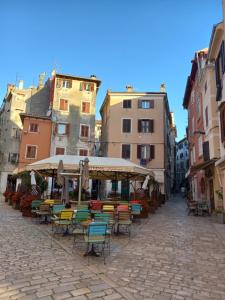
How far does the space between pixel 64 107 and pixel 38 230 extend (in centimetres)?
2504

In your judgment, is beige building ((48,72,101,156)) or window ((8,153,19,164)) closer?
beige building ((48,72,101,156))

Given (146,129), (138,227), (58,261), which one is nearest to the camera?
(58,261)

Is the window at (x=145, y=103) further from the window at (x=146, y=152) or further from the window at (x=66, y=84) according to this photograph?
the window at (x=66, y=84)

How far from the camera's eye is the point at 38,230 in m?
10.1

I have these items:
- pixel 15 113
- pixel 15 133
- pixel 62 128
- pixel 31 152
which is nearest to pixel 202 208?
pixel 62 128

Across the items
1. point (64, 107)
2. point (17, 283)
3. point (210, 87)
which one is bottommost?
point (17, 283)

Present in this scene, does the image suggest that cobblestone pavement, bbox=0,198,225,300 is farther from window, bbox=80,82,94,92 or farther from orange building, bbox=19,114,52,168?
window, bbox=80,82,94,92

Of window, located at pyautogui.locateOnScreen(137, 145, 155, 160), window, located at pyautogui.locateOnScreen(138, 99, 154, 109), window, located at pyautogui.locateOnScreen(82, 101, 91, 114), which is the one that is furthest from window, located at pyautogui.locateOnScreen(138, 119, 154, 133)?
window, located at pyautogui.locateOnScreen(82, 101, 91, 114)

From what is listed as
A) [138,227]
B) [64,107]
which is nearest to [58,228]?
[138,227]

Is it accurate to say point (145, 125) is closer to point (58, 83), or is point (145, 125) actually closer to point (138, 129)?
point (138, 129)

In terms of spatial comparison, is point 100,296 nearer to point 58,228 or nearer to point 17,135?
point 58,228

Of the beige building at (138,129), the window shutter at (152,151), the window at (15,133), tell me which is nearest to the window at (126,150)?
the beige building at (138,129)

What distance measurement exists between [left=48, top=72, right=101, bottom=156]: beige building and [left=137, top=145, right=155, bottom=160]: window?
617 centimetres

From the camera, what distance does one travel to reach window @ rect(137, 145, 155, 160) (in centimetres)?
3113
